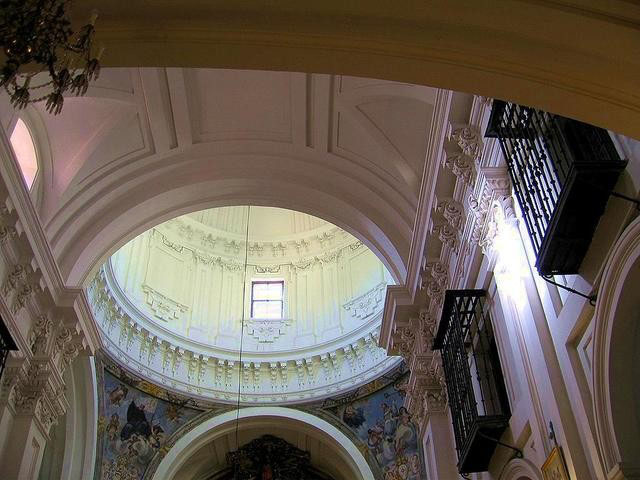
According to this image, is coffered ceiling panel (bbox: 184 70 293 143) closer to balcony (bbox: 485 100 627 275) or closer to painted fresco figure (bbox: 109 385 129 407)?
balcony (bbox: 485 100 627 275)

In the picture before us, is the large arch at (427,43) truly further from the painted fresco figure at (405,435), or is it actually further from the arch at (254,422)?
the arch at (254,422)

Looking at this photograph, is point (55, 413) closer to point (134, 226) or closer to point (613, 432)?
point (134, 226)

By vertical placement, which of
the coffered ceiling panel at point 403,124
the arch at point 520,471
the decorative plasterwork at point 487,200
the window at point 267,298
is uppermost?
the window at point 267,298

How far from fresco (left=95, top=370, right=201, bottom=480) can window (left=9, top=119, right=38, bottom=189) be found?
26.9 feet

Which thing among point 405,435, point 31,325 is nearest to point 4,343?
point 31,325

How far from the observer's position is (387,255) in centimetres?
1071

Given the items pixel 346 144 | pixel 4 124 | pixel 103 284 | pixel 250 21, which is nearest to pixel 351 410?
pixel 103 284

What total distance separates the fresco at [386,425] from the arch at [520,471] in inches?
398

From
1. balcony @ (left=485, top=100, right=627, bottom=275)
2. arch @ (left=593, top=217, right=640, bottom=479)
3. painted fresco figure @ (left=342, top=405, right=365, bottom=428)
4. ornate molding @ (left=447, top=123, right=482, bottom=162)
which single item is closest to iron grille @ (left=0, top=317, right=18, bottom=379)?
ornate molding @ (left=447, top=123, right=482, bottom=162)

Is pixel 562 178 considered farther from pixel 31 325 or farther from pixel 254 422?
pixel 254 422

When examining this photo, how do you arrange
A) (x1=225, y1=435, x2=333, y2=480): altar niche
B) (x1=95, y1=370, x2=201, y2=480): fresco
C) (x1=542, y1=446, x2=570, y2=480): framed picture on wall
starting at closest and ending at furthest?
(x1=542, y1=446, x2=570, y2=480): framed picture on wall, (x1=95, y1=370, x2=201, y2=480): fresco, (x1=225, y1=435, x2=333, y2=480): altar niche

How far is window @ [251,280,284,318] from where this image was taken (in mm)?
20094

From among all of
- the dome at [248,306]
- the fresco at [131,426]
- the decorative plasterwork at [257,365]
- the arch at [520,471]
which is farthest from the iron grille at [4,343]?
the decorative plasterwork at [257,365]

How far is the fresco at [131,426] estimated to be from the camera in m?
16.2
